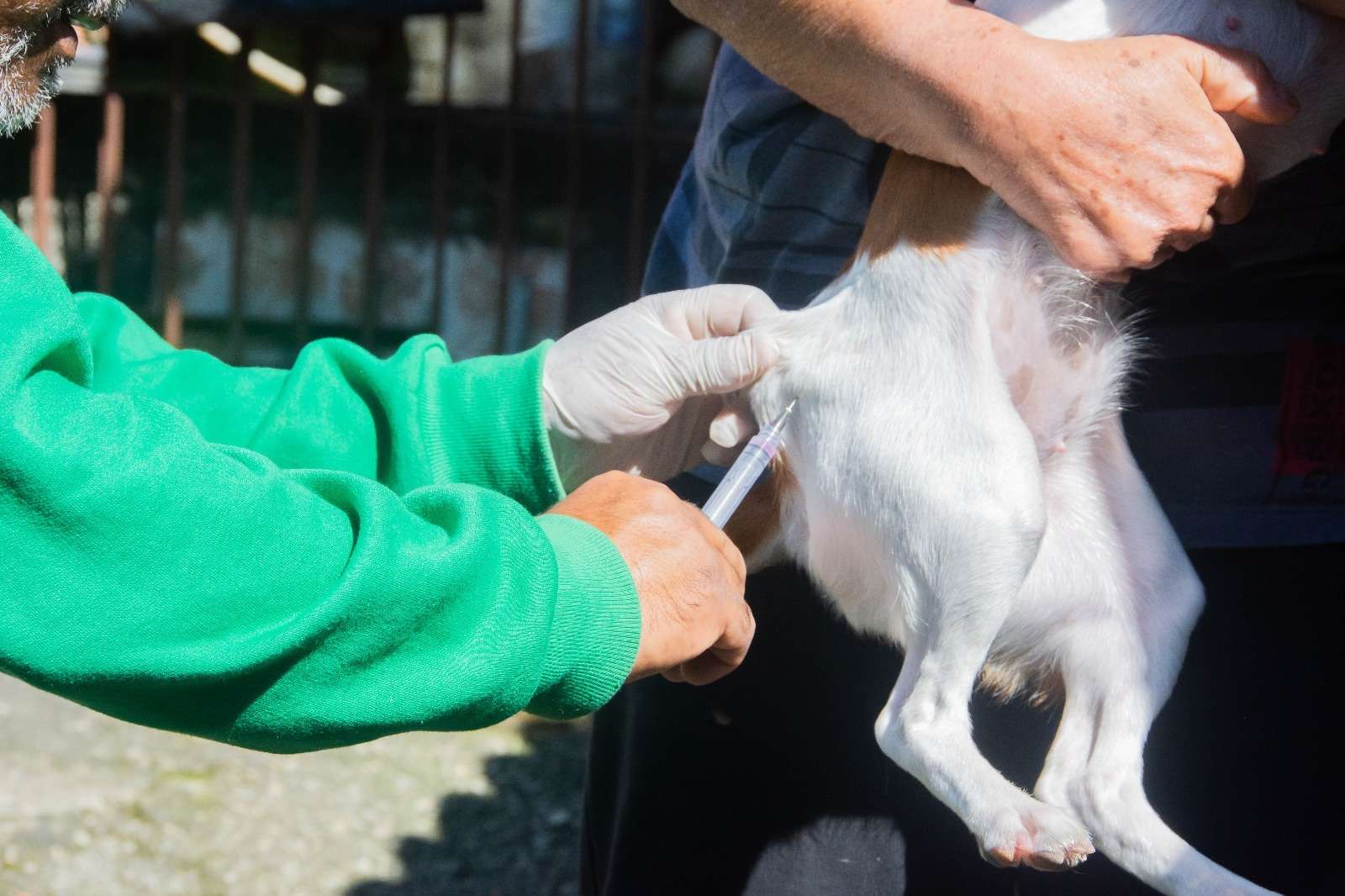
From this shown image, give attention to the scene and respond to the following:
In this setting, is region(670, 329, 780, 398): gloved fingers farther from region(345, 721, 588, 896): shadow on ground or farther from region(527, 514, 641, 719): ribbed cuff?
region(345, 721, 588, 896): shadow on ground

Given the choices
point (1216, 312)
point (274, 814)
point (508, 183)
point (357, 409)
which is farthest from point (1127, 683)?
point (508, 183)

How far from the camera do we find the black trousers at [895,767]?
1.49 metres

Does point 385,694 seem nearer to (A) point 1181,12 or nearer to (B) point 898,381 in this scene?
(B) point 898,381

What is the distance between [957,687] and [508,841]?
77.2 inches

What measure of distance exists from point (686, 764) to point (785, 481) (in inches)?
14.3

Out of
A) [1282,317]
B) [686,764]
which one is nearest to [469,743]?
[686,764]

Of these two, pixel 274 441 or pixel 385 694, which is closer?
pixel 385 694

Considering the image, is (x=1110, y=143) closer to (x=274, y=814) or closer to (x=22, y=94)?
(x=22, y=94)

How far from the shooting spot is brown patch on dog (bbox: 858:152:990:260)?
1480mm

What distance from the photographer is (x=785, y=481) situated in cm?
158

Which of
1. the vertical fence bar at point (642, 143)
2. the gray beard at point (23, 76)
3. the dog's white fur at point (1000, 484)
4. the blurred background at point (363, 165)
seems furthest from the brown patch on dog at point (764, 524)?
the blurred background at point (363, 165)

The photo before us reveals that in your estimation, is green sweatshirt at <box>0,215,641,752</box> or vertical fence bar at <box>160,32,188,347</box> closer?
green sweatshirt at <box>0,215,641,752</box>

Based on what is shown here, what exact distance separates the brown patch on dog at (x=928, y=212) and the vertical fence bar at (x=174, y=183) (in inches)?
155

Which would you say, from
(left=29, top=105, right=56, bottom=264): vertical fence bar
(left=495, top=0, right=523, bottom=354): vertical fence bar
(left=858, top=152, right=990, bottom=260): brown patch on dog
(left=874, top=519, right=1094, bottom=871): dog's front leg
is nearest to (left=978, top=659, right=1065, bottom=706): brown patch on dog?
(left=874, top=519, right=1094, bottom=871): dog's front leg
